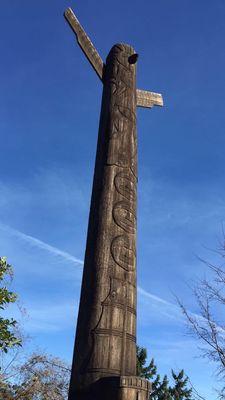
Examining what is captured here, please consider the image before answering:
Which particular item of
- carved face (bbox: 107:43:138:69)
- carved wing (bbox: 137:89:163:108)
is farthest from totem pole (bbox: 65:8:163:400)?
carved wing (bbox: 137:89:163:108)

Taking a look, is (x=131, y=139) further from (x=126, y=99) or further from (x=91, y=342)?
(x=91, y=342)

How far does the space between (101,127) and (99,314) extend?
3.02 m

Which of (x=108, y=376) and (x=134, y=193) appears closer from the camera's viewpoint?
(x=108, y=376)

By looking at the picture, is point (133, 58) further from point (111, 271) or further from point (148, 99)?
point (111, 271)

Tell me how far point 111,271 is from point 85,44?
4.36 meters

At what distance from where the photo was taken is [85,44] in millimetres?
7648

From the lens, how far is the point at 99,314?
4.82 meters

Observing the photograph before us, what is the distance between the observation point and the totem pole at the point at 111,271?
14.6ft

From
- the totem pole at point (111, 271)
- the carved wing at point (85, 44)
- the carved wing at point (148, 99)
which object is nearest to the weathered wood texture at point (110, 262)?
the totem pole at point (111, 271)

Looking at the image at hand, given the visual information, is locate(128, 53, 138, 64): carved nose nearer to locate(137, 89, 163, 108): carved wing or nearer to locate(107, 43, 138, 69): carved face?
locate(107, 43, 138, 69): carved face

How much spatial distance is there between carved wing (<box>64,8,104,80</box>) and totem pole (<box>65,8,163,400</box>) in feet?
1.57

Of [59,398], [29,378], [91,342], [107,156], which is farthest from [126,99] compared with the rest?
[59,398]

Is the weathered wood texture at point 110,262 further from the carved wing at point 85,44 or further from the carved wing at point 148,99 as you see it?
the carved wing at point 148,99

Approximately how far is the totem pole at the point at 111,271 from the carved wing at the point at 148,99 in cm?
89
